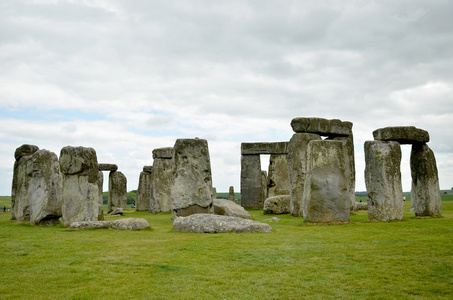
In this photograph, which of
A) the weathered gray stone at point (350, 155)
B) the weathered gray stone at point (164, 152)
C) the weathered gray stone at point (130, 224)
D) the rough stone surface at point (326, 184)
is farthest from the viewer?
the weathered gray stone at point (164, 152)

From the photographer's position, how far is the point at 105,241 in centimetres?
930

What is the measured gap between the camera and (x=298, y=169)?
16750 millimetres

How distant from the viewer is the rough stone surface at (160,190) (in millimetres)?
22234

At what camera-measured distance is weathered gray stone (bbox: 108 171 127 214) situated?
2526cm

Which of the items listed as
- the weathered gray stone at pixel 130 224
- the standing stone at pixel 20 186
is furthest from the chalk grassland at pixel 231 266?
the standing stone at pixel 20 186

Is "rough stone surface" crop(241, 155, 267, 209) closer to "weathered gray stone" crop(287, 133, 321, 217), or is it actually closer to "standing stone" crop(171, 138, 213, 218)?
"weathered gray stone" crop(287, 133, 321, 217)

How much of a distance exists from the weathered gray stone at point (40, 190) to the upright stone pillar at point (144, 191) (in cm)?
965

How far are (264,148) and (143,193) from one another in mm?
7576

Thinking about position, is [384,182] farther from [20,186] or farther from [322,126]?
[20,186]

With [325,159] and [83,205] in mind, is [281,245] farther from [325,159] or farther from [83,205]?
[83,205]

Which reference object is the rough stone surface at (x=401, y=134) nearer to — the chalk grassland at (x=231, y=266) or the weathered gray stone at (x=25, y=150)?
the chalk grassland at (x=231, y=266)

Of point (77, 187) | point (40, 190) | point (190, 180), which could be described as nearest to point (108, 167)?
point (40, 190)

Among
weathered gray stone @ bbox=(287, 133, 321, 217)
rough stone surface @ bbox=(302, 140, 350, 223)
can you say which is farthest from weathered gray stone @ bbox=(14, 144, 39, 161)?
rough stone surface @ bbox=(302, 140, 350, 223)

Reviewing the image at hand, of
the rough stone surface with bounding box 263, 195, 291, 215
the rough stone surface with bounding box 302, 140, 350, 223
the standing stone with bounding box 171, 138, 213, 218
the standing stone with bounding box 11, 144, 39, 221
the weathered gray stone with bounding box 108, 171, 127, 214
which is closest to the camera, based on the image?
the rough stone surface with bounding box 302, 140, 350, 223
